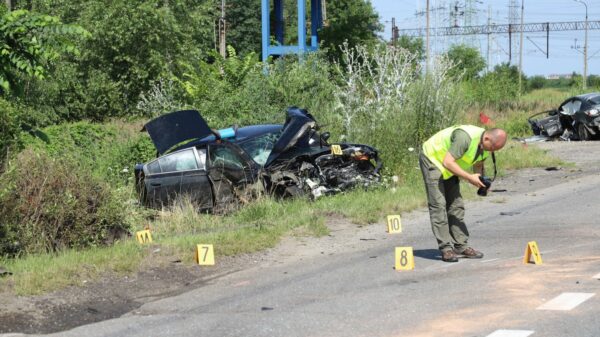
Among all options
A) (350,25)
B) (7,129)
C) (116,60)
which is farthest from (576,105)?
(350,25)

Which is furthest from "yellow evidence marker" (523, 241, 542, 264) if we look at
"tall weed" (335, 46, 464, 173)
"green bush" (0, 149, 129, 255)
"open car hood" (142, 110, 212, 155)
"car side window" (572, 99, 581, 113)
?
"car side window" (572, 99, 581, 113)

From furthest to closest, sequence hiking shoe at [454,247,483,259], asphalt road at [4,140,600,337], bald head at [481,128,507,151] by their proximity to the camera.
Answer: hiking shoe at [454,247,483,259] → bald head at [481,128,507,151] → asphalt road at [4,140,600,337]

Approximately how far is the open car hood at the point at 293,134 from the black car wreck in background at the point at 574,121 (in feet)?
53.0

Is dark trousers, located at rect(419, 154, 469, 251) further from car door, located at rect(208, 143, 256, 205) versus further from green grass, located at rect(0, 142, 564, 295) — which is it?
car door, located at rect(208, 143, 256, 205)

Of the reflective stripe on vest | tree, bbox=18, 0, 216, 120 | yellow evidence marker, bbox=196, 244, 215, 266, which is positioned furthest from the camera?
tree, bbox=18, 0, 216, 120

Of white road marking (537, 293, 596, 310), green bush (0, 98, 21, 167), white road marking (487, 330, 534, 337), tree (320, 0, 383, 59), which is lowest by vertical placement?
white road marking (537, 293, 596, 310)

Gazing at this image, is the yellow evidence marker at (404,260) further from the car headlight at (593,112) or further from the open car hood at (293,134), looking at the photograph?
the car headlight at (593,112)

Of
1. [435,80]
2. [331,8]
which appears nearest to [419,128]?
[435,80]

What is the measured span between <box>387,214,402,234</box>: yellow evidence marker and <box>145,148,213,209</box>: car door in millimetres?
3914

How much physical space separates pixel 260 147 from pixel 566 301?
32.0ft

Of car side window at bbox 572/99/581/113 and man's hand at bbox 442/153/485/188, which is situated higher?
man's hand at bbox 442/153/485/188

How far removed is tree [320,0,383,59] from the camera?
6800 centimetres

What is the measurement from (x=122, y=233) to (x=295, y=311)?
525 centimetres

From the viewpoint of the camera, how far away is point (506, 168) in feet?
75.4
